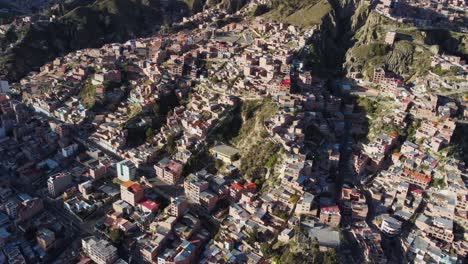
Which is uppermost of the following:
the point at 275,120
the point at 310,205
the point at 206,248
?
the point at 275,120

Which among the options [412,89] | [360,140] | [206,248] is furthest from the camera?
[412,89]

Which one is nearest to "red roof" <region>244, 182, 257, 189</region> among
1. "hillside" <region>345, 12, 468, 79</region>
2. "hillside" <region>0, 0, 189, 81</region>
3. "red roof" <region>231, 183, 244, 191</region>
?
"red roof" <region>231, 183, 244, 191</region>

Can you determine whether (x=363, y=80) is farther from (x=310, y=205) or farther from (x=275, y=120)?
(x=310, y=205)

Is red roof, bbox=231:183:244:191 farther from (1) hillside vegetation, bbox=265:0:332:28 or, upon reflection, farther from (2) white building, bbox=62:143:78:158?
(1) hillside vegetation, bbox=265:0:332:28

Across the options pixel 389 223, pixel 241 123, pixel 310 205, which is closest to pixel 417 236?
pixel 389 223

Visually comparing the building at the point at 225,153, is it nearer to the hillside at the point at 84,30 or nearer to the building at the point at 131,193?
the building at the point at 131,193

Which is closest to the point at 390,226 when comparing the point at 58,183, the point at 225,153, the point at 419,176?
the point at 419,176
